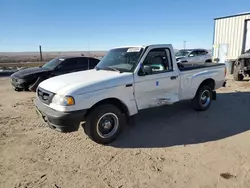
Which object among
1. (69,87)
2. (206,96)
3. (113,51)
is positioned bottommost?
(206,96)

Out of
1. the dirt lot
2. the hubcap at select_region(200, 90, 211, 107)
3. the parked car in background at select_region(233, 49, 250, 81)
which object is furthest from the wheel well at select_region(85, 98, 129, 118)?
the parked car in background at select_region(233, 49, 250, 81)

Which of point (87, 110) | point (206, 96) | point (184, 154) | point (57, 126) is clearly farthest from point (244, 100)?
point (57, 126)

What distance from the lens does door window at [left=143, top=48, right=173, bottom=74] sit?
15.4 ft

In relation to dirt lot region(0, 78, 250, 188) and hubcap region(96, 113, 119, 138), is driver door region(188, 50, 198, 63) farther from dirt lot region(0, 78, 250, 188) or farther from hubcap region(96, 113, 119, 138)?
hubcap region(96, 113, 119, 138)

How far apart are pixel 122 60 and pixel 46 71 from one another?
5352mm

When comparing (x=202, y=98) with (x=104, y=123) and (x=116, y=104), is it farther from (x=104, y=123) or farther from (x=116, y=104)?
(x=104, y=123)

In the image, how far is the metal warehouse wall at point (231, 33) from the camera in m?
16.0

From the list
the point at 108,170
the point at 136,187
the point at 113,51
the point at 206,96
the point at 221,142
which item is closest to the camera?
the point at 136,187

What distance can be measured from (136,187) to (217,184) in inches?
43.6

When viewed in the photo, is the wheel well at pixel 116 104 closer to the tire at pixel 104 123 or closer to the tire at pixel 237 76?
the tire at pixel 104 123

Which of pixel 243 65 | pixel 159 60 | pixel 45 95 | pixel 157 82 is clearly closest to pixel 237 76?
pixel 243 65

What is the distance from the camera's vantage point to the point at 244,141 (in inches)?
164

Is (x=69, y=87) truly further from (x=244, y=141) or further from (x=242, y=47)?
(x=242, y=47)

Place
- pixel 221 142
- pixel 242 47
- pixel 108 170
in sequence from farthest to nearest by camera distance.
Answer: pixel 242 47 < pixel 221 142 < pixel 108 170
